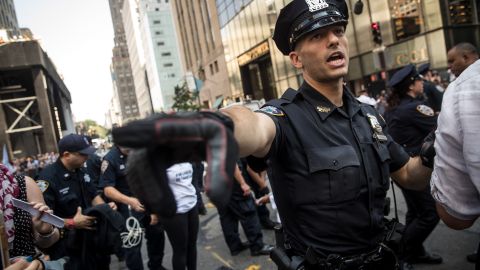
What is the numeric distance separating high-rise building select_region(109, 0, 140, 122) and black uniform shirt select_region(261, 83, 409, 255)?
147799 mm

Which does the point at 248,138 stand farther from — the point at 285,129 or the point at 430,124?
the point at 430,124

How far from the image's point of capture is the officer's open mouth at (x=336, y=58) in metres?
1.75

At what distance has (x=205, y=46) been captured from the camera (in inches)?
1571

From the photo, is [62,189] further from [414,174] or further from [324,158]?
[414,174]

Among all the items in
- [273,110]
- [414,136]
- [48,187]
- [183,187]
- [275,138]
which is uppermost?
[273,110]

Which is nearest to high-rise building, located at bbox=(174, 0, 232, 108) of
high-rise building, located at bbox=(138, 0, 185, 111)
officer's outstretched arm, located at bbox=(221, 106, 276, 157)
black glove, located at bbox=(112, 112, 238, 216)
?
officer's outstretched arm, located at bbox=(221, 106, 276, 157)

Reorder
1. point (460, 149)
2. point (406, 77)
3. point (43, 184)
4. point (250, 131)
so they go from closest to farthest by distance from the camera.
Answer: point (250, 131), point (460, 149), point (43, 184), point (406, 77)

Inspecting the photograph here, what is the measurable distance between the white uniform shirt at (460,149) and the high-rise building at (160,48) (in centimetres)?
8950

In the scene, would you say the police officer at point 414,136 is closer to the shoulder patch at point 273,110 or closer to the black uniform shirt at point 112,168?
the shoulder patch at point 273,110

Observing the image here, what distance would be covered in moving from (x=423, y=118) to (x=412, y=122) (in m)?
0.10

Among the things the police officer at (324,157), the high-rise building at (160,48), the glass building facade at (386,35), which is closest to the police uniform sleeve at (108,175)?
the police officer at (324,157)

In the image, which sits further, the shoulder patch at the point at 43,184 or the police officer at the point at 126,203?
the police officer at the point at 126,203

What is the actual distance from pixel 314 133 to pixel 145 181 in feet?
3.33

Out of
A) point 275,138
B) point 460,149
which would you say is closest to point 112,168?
point 275,138
